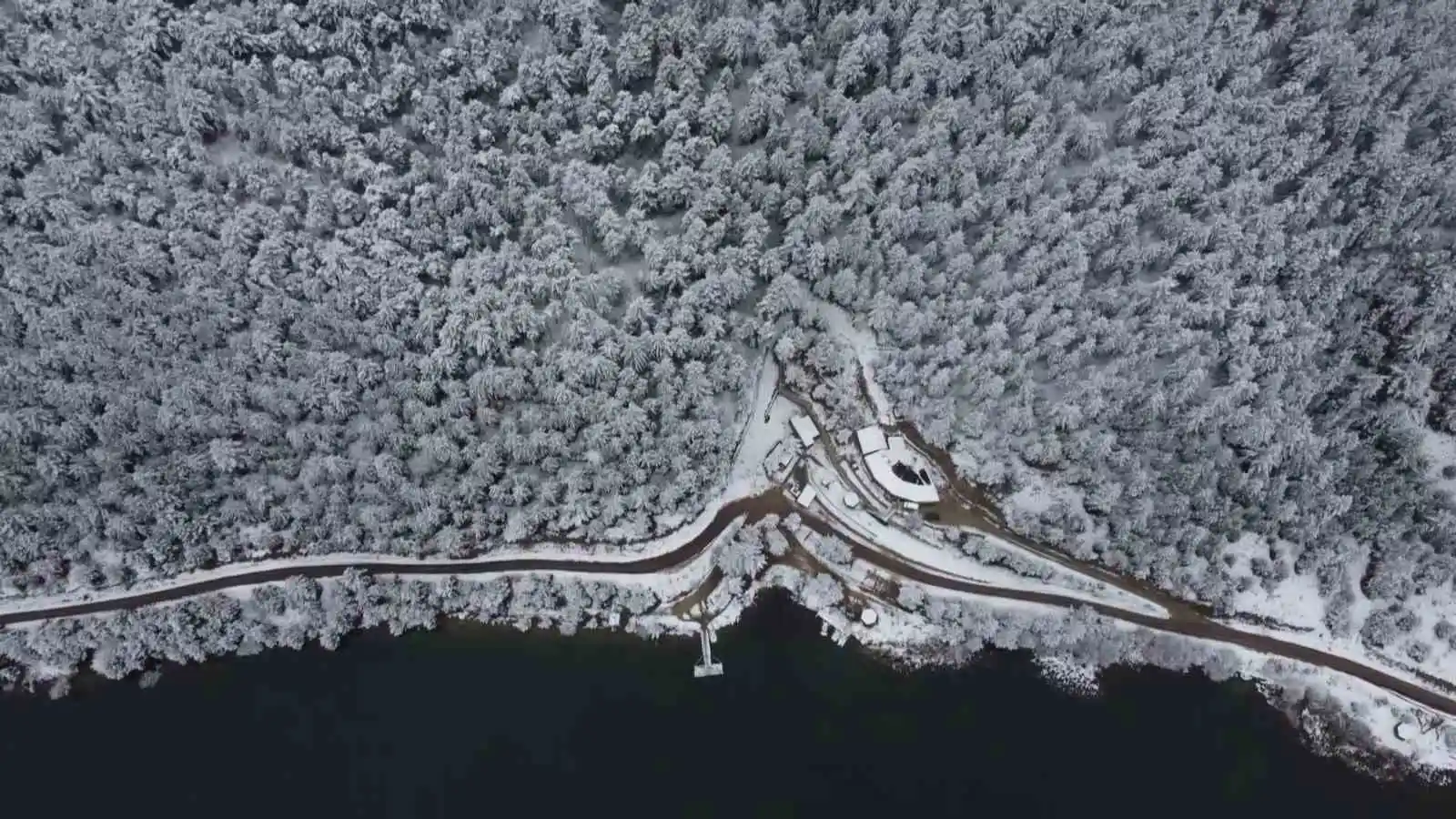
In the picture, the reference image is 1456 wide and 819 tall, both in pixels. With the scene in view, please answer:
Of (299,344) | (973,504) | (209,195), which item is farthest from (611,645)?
(209,195)

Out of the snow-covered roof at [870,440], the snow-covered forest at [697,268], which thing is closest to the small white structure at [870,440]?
the snow-covered roof at [870,440]

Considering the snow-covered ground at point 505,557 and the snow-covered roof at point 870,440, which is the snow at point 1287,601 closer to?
the snow-covered roof at point 870,440

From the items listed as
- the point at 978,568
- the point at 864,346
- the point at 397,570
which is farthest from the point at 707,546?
the point at 397,570

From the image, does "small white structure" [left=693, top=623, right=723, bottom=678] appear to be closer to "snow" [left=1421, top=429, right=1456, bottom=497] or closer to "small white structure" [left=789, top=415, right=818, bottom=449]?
"small white structure" [left=789, top=415, right=818, bottom=449]

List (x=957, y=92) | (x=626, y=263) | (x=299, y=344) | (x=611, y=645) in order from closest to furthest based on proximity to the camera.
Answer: (x=611, y=645), (x=299, y=344), (x=626, y=263), (x=957, y=92)

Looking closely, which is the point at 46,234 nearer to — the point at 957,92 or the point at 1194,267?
the point at 957,92

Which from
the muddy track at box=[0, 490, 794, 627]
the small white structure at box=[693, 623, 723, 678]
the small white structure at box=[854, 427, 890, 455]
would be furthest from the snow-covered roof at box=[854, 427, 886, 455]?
the small white structure at box=[693, 623, 723, 678]

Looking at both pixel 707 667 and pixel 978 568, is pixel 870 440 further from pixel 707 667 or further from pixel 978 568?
pixel 707 667
